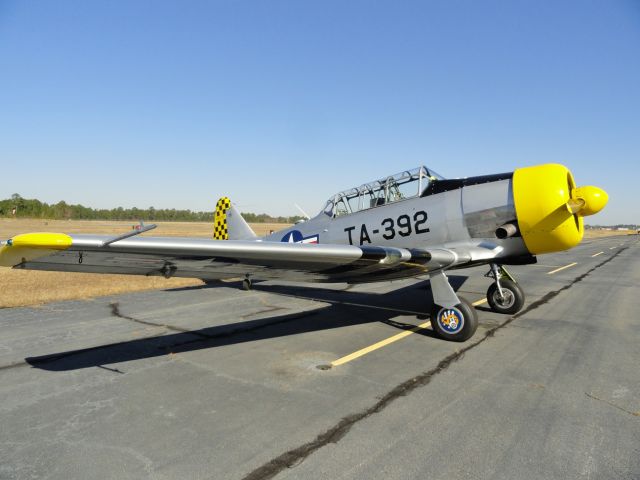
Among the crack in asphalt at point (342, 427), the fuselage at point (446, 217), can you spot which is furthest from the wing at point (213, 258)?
the crack in asphalt at point (342, 427)

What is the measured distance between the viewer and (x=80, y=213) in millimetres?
118250

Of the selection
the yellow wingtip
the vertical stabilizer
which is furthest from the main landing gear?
the vertical stabilizer

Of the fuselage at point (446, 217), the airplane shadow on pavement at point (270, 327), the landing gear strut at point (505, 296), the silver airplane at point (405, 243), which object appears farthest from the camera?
the landing gear strut at point (505, 296)

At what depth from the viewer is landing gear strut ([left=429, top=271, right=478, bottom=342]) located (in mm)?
5641

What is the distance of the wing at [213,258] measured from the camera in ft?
10.4

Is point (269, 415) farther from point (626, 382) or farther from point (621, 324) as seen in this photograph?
point (621, 324)

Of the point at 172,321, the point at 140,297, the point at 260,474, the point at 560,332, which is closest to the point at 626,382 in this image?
the point at 560,332

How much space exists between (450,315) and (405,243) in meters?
1.56

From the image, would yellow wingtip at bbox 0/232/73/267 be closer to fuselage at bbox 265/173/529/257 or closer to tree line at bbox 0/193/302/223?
fuselage at bbox 265/173/529/257

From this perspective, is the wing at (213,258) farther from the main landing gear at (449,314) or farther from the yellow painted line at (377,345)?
the yellow painted line at (377,345)

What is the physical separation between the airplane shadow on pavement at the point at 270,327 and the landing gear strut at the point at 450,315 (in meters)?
0.34

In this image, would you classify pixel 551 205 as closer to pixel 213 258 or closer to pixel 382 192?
pixel 382 192

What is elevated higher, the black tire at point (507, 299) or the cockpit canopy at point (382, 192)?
the cockpit canopy at point (382, 192)

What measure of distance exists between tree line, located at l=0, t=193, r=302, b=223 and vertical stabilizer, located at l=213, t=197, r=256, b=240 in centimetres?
7264
